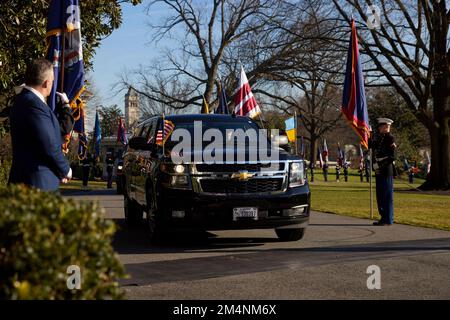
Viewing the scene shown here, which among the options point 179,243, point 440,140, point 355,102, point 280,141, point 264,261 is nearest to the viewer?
point 264,261

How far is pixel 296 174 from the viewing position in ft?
31.7

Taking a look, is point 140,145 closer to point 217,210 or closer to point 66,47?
point 66,47

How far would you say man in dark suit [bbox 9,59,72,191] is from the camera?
17.5 feet

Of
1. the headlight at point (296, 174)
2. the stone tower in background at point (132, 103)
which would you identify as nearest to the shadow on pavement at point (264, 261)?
the headlight at point (296, 174)

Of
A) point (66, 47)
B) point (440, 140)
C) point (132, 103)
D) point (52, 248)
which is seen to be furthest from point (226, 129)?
point (132, 103)

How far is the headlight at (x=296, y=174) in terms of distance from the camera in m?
9.58

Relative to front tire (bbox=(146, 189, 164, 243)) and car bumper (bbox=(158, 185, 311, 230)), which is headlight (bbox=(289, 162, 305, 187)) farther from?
front tire (bbox=(146, 189, 164, 243))

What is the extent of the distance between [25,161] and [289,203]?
4.74m

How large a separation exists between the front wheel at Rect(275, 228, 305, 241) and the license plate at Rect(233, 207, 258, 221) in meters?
1.19

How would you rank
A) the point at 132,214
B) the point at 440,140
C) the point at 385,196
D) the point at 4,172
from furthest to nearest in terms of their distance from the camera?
the point at 440,140
the point at 4,172
the point at 132,214
the point at 385,196

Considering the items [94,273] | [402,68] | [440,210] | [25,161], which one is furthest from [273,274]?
[402,68]

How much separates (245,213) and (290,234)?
136 cm

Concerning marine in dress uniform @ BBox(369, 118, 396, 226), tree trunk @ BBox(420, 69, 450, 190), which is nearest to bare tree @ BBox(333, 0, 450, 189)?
tree trunk @ BBox(420, 69, 450, 190)

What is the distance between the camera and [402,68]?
3088 cm
